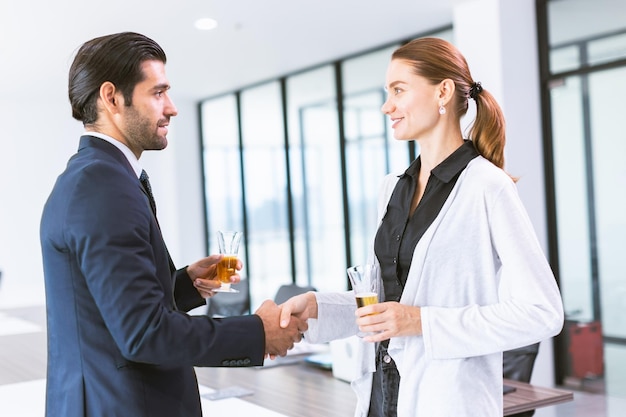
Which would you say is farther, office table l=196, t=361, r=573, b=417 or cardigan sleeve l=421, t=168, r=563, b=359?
office table l=196, t=361, r=573, b=417

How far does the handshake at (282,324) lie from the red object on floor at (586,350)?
427 cm

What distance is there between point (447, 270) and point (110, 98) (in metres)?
0.79

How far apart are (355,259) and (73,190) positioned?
237 inches

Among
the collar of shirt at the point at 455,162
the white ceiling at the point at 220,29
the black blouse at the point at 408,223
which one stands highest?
the white ceiling at the point at 220,29

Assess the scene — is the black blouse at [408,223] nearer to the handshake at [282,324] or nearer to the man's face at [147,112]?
the handshake at [282,324]

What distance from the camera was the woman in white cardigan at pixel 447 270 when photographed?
1.50 metres

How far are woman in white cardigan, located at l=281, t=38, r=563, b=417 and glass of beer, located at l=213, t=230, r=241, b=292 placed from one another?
0.85ft

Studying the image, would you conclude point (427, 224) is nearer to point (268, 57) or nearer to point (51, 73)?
point (268, 57)

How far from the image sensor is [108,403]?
1.39 m

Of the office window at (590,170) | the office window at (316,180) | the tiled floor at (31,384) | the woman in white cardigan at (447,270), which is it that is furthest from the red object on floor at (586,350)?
the woman in white cardigan at (447,270)

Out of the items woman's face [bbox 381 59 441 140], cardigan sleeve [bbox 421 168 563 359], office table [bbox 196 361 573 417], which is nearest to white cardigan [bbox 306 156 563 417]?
cardigan sleeve [bbox 421 168 563 359]

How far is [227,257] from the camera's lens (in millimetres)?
1976

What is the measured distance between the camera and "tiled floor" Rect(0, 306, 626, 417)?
250cm

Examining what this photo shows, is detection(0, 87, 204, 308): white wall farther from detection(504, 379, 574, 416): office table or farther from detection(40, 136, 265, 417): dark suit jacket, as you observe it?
detection(40, 136, 265, 417): dark suit jacket
